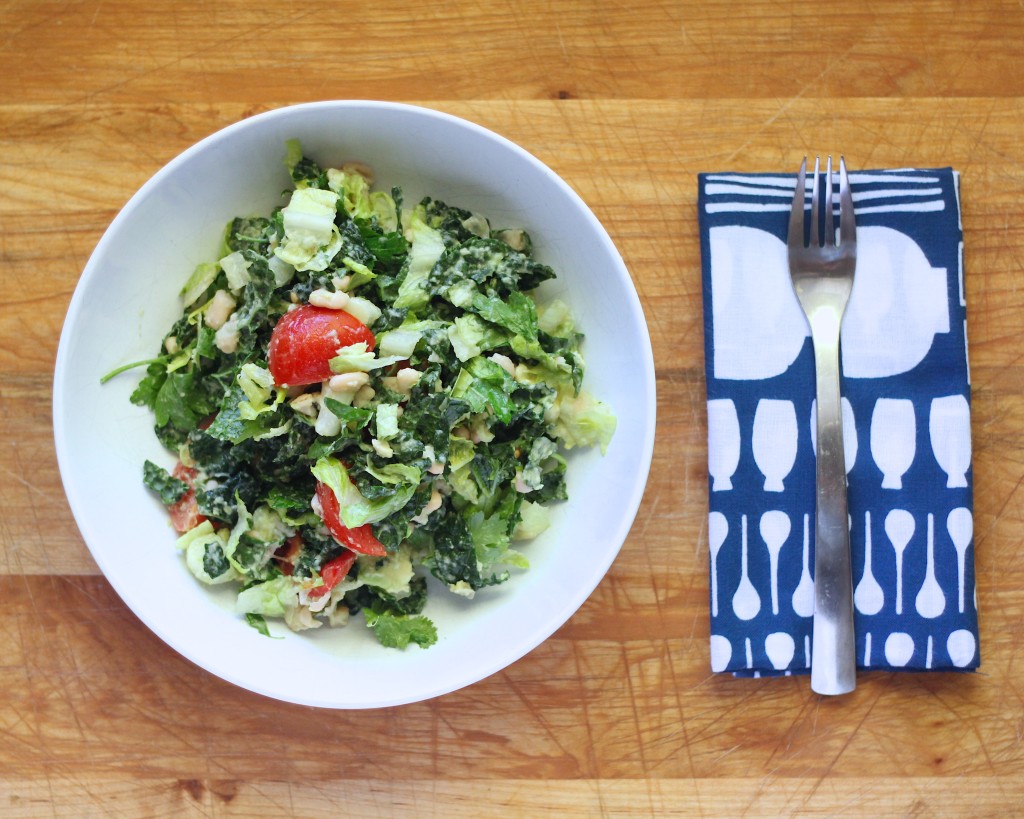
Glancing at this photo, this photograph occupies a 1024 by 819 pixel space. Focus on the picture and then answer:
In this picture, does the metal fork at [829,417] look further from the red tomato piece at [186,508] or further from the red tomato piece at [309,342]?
the red tomato piece at [186,508]

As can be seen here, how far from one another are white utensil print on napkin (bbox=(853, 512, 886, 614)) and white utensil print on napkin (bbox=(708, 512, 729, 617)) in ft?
1.26

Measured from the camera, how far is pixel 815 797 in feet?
7.95

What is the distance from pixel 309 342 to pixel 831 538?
142 centimetres

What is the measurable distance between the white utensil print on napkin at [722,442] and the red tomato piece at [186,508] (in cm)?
131

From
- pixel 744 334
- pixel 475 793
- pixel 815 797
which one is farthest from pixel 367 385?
pixel 815 797

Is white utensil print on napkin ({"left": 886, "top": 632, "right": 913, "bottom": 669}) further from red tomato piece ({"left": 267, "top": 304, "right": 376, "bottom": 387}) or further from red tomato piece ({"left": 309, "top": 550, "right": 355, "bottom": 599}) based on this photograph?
red tomato piece ({"left": 267, "top": 304, "right": 376, "bottom": 387})

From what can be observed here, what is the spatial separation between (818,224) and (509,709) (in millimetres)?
1549

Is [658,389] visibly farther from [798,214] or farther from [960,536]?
[960,536]

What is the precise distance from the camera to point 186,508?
6.95ft

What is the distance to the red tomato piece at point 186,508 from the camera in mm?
2109

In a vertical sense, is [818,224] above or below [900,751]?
above

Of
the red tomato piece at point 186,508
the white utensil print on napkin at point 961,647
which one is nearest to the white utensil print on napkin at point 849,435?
the white utensil print on napkin at point 961,647

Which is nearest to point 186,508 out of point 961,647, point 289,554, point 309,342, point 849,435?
point 289,554

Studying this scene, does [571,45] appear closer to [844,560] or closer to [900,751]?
[844,560]
